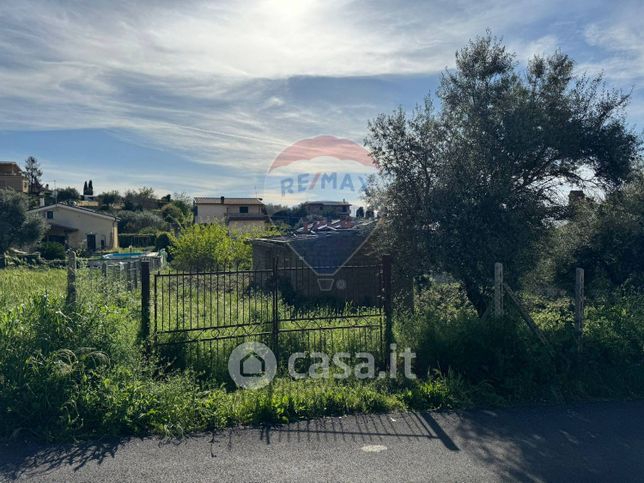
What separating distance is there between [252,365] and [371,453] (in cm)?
229

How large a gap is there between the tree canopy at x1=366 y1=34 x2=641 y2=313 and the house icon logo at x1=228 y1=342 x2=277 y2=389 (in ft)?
11.3

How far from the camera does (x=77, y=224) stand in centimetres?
4253

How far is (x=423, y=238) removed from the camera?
322 inches

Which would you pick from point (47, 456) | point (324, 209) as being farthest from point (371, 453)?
point (324, 209)

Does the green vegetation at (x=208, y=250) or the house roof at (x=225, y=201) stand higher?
the house roof at (x=225, y=201)

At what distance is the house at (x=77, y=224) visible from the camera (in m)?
41.8

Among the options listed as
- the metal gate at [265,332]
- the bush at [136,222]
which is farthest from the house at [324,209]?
the metal gate at [265,332]

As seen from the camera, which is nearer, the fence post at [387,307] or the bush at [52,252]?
the fence post at [387,307]

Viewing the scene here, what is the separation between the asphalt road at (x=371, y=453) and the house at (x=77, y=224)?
136ft

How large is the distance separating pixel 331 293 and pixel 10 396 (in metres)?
9.56

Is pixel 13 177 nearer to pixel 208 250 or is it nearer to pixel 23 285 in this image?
pixel 208 250

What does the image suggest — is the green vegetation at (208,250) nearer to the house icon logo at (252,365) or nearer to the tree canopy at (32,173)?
the house icon logo at (252,365)

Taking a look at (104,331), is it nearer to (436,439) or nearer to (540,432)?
(436,439)

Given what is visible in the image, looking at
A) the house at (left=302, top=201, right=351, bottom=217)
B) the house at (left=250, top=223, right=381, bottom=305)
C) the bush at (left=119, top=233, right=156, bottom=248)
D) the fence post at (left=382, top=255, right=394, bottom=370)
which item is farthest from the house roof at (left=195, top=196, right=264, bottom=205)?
the fence post at (left=382, top=255, right=394, bottom=370)
